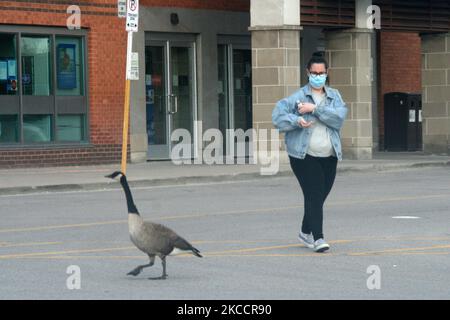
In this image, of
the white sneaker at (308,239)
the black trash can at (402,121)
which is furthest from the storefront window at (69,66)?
the white sneaker at (308,239)

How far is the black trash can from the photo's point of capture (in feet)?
Result: 107

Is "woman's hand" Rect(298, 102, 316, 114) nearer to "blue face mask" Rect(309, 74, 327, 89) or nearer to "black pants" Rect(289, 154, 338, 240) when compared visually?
"blue face mask" Rect(309, 74, 327, 89)

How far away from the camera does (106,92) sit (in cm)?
2628

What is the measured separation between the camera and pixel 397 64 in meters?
33.3

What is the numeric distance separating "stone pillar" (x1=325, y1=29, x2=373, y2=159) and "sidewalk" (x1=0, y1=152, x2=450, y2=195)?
1.55 feet

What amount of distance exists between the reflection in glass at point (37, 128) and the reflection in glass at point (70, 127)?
0.81 ft

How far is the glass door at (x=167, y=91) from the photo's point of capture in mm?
27781

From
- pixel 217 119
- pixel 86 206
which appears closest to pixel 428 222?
pixel 86 206

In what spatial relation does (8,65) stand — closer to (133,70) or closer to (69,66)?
(69,66)

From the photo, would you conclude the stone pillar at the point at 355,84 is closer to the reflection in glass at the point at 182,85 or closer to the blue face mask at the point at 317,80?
the reflection in glass at the point at 182,85

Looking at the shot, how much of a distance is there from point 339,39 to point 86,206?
12154 millimetres

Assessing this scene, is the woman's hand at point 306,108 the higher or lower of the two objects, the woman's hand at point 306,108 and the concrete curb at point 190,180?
the higher

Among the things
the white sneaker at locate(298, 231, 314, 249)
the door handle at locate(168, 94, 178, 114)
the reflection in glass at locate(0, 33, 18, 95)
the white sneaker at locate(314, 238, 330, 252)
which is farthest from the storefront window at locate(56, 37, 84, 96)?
the white sneaker at locate(314, 238, 330, 252)

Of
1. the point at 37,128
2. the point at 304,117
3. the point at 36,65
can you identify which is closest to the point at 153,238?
the point at 304,117
